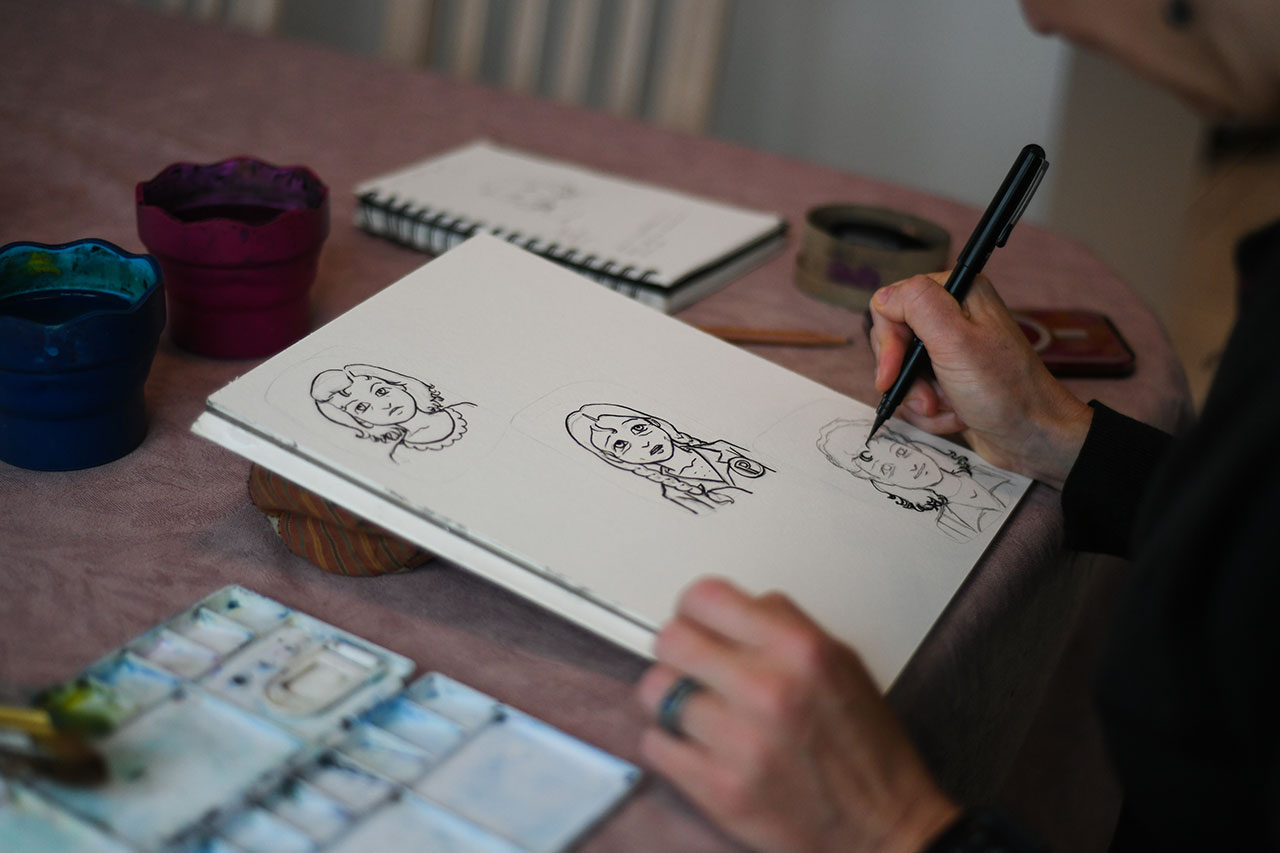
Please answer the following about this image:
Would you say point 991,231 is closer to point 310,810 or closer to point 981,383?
point 981,383

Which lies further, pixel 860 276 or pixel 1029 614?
pixel 860 276

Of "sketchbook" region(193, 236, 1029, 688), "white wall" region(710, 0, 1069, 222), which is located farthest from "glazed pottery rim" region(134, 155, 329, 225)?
"white wall" region(710, 0, 1069, 222)

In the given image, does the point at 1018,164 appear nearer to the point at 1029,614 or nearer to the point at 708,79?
the point at 1029,614

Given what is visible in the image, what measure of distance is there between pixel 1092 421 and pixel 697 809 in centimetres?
39

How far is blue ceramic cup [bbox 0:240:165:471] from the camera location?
58cm

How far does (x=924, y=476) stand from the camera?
0.66 metres

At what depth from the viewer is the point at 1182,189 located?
2211mm

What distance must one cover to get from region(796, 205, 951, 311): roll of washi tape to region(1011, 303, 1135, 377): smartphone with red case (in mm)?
90

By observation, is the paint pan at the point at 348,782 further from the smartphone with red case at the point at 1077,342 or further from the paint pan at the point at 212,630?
the smartphone with red case at the point at 1077,342

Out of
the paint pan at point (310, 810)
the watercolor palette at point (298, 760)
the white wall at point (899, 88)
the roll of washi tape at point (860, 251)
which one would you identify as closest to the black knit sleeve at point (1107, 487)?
the roll of washi tape at point (860, 251)

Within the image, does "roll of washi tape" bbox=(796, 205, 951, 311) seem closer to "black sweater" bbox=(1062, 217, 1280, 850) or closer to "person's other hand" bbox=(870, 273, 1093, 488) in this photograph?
"person's other hand" bbox=(870, 273, 1093, 488)

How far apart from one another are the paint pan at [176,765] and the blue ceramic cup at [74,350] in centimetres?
21

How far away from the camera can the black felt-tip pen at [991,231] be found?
2.28ft

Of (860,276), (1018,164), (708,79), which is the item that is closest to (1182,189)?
(708,79)
